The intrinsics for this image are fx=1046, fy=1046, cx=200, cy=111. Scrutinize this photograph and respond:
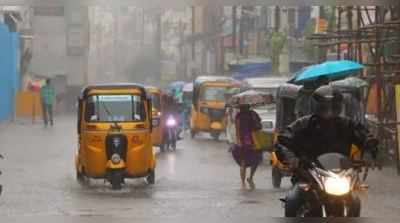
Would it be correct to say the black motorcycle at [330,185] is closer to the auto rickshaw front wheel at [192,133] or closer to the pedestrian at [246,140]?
the pedestrian at [246,140]

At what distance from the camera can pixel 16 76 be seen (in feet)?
159

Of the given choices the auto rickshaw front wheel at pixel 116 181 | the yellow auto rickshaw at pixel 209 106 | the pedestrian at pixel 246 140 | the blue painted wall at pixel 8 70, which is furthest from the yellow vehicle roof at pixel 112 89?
the blue painted wall at pixel 8 70

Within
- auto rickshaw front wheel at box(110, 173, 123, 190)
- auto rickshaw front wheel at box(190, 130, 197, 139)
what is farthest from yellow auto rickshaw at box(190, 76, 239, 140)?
auto rickshaw front wheel at box(110, 173, 123, 190)

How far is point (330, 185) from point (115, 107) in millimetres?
9918

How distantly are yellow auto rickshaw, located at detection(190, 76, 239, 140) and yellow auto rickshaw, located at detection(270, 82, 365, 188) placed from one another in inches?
552

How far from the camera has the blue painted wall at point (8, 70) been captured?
41.9 metres

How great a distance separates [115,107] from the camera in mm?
17453

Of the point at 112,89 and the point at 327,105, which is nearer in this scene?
the point at 327,105

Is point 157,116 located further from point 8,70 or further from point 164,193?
point 8,70

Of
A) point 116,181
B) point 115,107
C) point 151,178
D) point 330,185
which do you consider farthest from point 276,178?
point 330,185

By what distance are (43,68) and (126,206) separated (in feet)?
143

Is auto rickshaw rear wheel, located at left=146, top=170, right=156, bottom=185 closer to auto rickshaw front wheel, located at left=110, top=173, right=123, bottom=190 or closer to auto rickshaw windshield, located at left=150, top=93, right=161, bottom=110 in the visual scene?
auto rickshaw front wheel, located at left=110, top=173, right=123, bottom=190

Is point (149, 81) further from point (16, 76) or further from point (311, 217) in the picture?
point (311, 217)

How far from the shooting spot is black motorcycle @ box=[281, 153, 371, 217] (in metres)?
7.86
